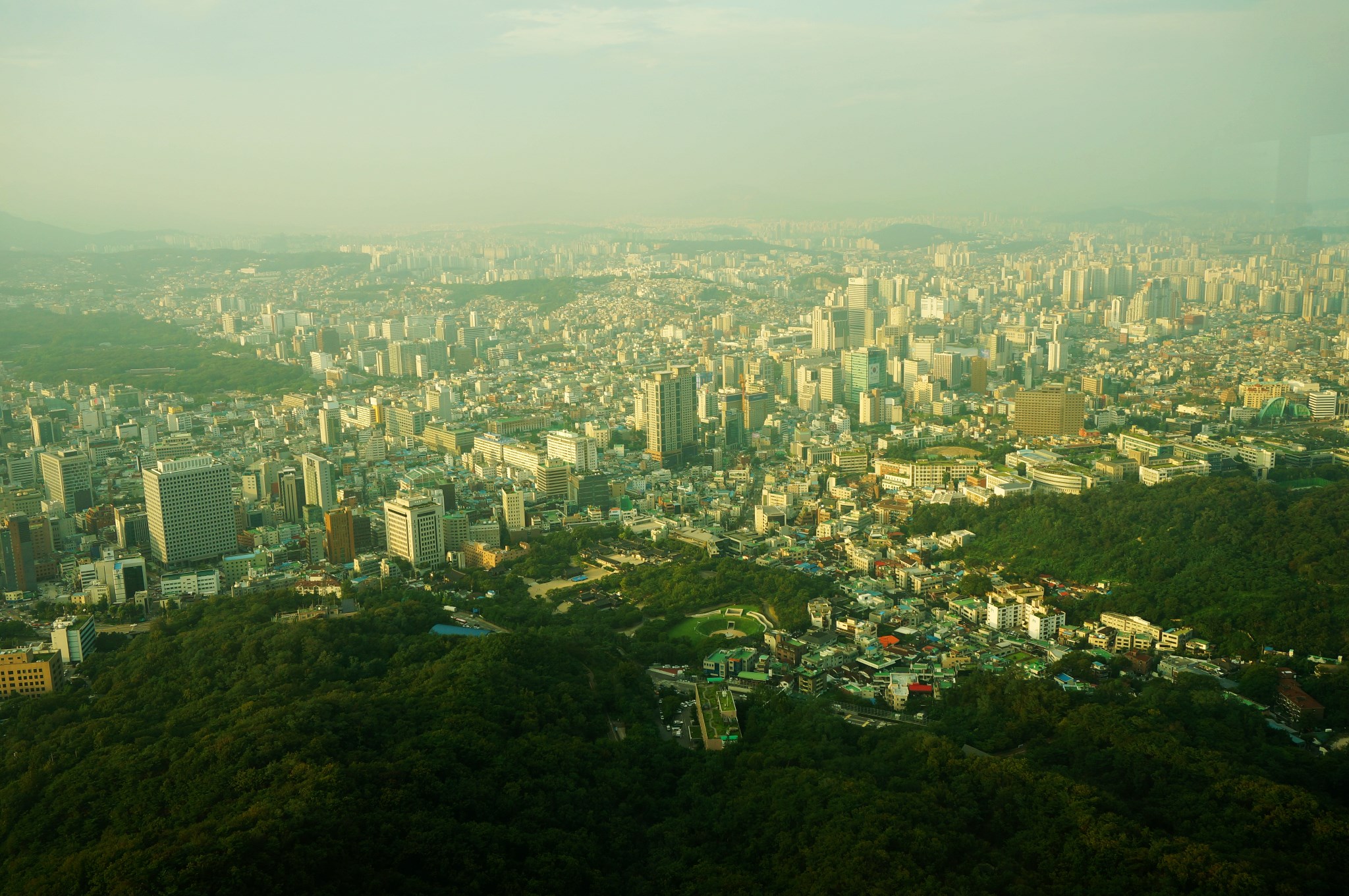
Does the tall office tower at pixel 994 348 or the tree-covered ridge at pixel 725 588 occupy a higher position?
the tall office tower at pixel 994 348

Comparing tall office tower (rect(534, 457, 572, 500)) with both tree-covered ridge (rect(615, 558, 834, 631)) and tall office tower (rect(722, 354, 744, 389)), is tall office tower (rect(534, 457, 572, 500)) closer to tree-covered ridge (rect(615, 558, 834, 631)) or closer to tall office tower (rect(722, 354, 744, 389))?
tree-covered ridge (rect(615, 558, 834, 631))

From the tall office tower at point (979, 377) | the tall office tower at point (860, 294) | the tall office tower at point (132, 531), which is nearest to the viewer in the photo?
the tall office tower at point (132, 531)

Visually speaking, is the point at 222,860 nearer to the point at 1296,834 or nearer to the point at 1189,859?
the point at 1189,859

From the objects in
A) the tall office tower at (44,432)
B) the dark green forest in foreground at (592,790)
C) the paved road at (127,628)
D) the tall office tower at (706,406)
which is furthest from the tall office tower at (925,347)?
the paved road at (127,628)

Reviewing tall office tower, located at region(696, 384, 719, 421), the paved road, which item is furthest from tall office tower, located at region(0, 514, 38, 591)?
tall office tower, located at region(696, 384, 719, 421)

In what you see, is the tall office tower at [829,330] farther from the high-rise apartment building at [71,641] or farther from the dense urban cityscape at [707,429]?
the high-rise apartment building at [71,641]

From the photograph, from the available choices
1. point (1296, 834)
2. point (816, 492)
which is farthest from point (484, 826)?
point (816, 492)

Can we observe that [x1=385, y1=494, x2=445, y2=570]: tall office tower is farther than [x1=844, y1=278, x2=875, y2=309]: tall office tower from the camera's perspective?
No
